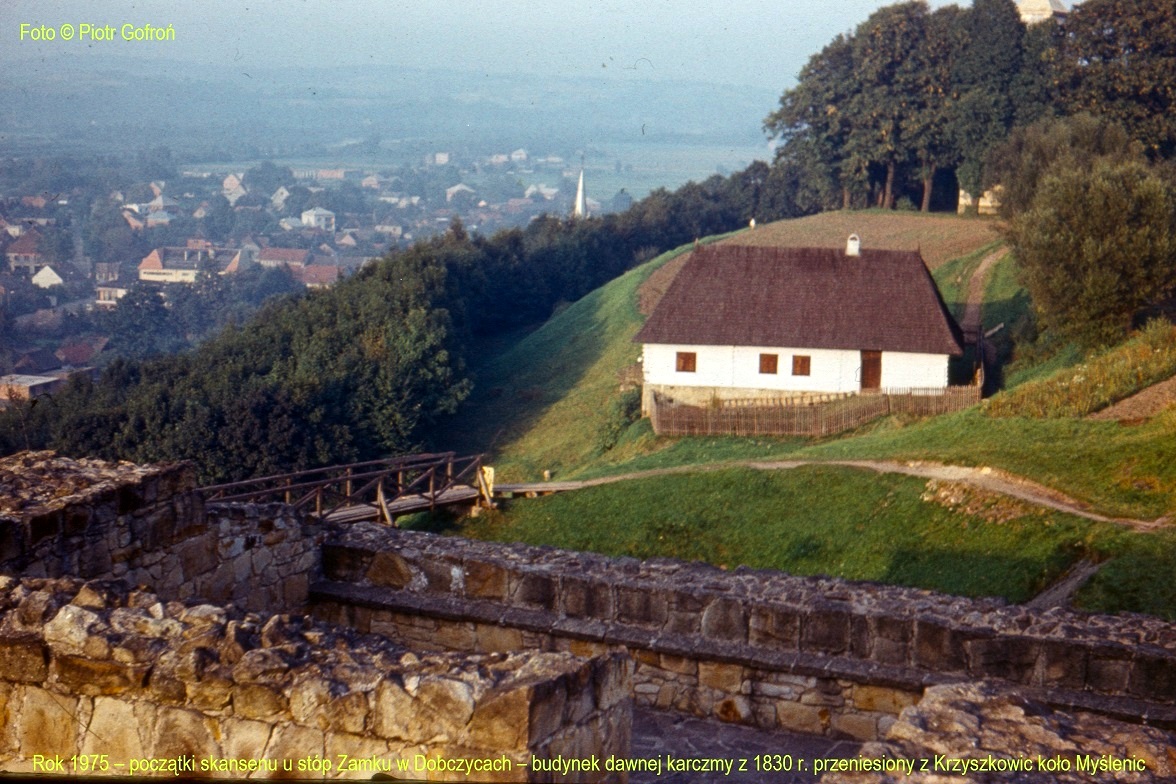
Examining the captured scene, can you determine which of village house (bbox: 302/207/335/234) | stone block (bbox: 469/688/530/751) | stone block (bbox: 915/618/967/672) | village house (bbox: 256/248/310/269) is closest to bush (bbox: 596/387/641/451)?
stone block (bbox: 915/618/967/672)

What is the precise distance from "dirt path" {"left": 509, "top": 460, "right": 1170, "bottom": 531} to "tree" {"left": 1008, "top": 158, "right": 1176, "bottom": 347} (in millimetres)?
11271

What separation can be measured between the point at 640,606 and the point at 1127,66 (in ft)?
200

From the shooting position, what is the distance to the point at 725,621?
28.8 feet

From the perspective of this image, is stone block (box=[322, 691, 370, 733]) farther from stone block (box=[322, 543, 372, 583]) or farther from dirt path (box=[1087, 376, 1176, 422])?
dirt path (box=[1087, 376, 1176, 422])

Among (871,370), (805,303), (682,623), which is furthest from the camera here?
(805,303)

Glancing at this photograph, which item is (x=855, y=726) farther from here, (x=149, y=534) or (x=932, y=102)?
(x=932, y=102)

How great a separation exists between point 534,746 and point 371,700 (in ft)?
2.42

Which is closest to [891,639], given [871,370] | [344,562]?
[344,562]

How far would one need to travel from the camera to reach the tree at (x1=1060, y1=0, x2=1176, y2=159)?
6009 cm

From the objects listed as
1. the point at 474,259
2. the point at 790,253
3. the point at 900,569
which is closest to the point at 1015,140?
the point at 790,253

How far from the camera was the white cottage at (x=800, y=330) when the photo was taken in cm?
4106

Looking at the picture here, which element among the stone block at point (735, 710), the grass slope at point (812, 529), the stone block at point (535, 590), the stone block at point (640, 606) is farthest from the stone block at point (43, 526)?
the grass slope at point (812, 529)

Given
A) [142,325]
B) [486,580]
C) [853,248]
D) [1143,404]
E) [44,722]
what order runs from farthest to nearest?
[142,325] → [853,248] → [1143,404] → [486,580] → [44,722]

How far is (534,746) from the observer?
529 centimetres
